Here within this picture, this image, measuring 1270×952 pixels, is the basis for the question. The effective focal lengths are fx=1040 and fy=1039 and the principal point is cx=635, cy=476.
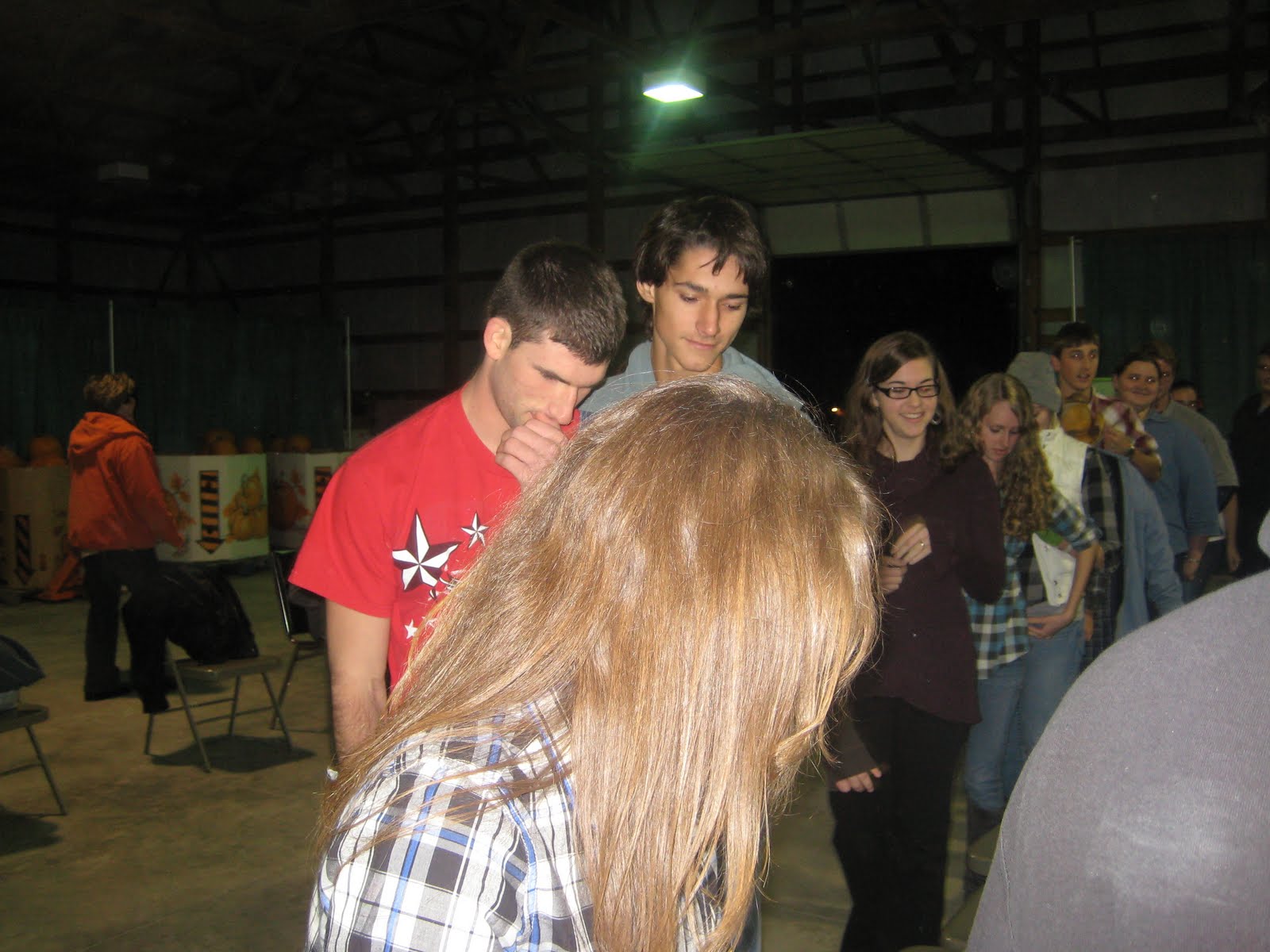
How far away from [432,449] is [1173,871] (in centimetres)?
139

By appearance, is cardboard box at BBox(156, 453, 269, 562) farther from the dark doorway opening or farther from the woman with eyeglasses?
the woman with eyeglasses

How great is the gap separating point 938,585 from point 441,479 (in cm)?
137

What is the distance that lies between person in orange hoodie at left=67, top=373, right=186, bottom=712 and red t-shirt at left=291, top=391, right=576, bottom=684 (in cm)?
431

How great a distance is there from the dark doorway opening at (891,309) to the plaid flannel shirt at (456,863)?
12.1 meters

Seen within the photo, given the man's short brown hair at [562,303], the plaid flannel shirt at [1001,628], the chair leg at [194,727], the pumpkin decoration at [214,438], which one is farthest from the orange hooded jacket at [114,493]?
the pumpkin decoration at [214,438]

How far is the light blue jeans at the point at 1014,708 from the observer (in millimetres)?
3135

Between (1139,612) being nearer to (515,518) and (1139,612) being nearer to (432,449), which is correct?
(432,449)

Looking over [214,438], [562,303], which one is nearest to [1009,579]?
[562,303]

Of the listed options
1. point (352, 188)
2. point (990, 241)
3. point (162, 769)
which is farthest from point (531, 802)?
point (352, 188)

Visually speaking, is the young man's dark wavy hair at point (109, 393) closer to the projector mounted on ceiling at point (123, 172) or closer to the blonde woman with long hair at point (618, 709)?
the blonde woman with long hair at point (618, 709)

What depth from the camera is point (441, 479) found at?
174cm

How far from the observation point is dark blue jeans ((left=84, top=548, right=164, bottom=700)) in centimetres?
561

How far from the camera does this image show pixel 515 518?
0.91m

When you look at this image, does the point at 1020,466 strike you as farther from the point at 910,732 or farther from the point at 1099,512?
the point at 910,732
